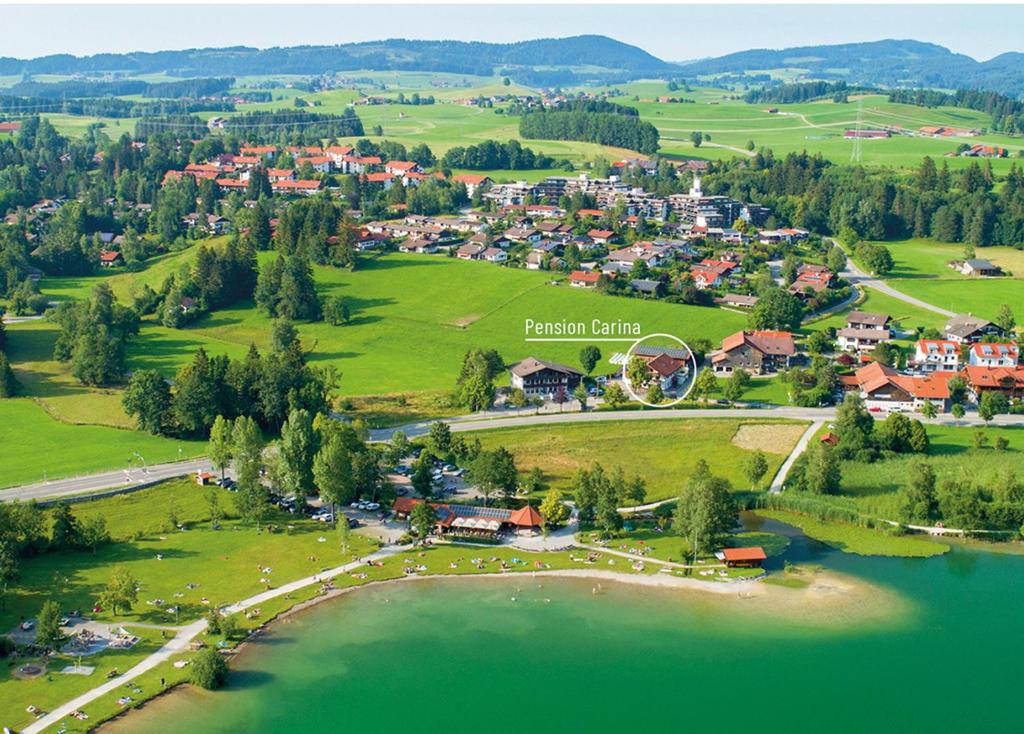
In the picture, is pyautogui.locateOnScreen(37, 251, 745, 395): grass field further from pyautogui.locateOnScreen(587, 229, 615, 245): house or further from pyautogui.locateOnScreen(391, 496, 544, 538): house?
pyautogui.locateOnScreen(391, 496, 544, 538): house

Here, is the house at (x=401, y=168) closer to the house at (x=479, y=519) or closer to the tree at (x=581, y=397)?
the tree at (x=581, y=397)

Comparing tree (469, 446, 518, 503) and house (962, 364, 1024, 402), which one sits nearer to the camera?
tree (469, 446, 518, 503)

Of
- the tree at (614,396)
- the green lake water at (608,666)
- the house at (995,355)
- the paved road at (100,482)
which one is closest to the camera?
the green lake water at (608,666)

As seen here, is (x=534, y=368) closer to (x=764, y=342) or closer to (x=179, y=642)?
(x=764, y=342)

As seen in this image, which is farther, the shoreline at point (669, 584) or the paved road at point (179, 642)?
the shoreline at point (669, 584)

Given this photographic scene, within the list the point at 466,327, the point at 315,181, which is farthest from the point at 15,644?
the point at 315,181

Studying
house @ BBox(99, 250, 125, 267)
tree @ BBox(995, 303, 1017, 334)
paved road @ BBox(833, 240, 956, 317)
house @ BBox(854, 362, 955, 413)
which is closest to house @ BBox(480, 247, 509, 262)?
paved road @ BBox(833, 240, 956, 317)

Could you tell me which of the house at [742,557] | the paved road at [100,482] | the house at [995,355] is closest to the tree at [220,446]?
the paved road at [100,482]

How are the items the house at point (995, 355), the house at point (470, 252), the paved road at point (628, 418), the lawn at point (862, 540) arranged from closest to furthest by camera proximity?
1. the lawn at point (862, 540)
2. the paved road at point (628, 418)
3. the house at point (995, 355)
4. the house at point (470, 252)
